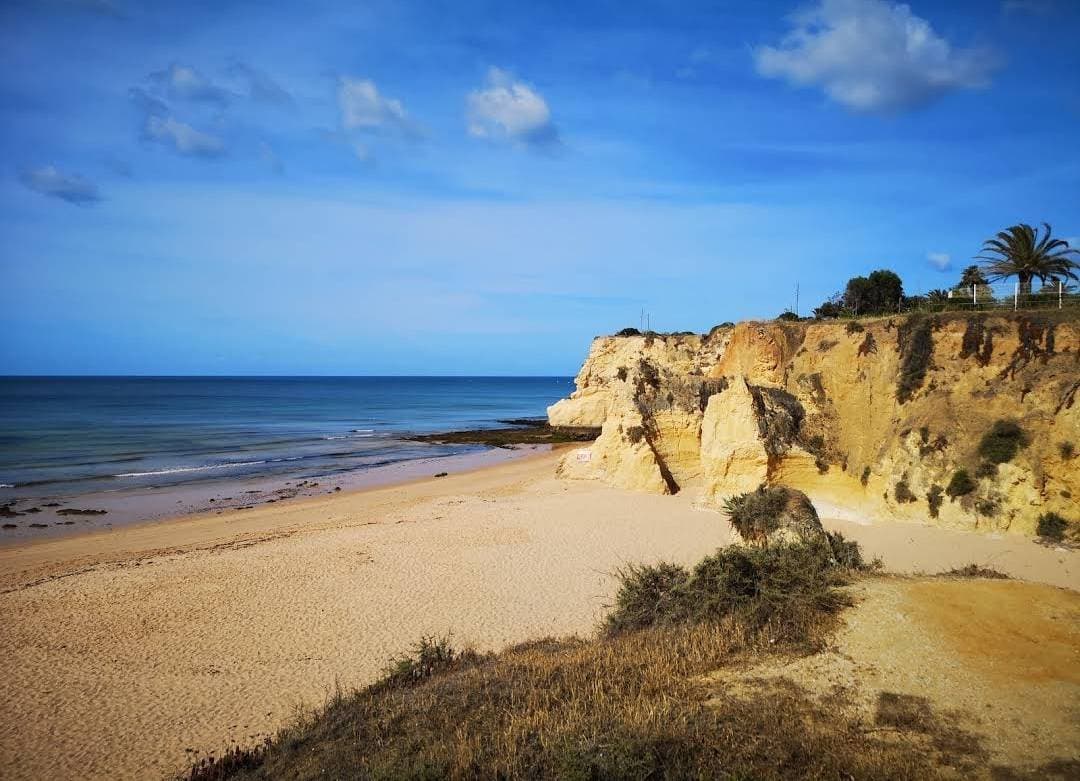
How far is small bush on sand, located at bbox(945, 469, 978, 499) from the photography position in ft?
47.8

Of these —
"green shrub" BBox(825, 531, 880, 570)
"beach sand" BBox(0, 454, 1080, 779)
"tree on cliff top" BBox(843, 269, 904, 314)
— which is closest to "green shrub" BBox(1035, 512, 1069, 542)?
"beach sand" BBox(0, 454, 1080, 779)

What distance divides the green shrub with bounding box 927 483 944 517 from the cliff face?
3cm

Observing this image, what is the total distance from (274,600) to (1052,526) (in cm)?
1647

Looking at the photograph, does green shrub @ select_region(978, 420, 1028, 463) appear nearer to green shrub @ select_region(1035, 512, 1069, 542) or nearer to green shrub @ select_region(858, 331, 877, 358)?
green shrub @ select_region(1035, 512, 1069, 542)

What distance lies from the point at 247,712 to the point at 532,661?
170 inches

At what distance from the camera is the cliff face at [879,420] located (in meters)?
14.2

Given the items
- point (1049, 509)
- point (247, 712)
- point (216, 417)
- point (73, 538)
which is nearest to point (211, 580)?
point (247, 712)

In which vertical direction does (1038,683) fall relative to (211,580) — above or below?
above

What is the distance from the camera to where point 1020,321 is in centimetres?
1600

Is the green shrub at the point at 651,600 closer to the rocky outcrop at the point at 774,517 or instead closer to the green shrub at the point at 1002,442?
the rocky outcrop at the point at 774,517

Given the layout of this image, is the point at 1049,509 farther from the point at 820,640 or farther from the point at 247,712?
the point at 247,712

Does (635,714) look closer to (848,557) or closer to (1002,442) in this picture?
(848,557)

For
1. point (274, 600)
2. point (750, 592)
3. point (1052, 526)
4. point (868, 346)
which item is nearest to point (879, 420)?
point (868, 346)

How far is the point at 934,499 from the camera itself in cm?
1500
